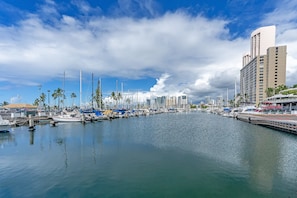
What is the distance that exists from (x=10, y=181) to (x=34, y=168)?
300cm

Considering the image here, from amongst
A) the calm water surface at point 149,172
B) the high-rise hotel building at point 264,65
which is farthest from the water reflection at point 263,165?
the high-rise hotel building at point 264,65

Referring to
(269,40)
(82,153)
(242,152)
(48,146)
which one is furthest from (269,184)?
(269,40)

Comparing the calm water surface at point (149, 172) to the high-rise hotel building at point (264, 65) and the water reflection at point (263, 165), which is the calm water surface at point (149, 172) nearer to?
the water reflection at point (263, 165)

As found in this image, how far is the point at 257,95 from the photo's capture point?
519 ft

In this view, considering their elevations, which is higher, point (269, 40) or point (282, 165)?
point (269, 40)

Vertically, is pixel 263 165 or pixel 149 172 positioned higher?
pixel 263 165

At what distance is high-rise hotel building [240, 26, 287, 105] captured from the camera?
145750mm

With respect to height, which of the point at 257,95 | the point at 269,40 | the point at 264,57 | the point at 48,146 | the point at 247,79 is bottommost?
the point at 48,146

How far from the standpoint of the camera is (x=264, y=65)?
15538cm

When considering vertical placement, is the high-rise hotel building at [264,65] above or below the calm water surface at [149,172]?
above

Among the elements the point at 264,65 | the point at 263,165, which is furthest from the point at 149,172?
the point at 264,65

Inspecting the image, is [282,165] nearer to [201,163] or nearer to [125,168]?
[201,163]

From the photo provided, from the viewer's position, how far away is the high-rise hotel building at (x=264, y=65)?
14575 centimetres

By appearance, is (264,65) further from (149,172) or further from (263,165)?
→ (149,172)
